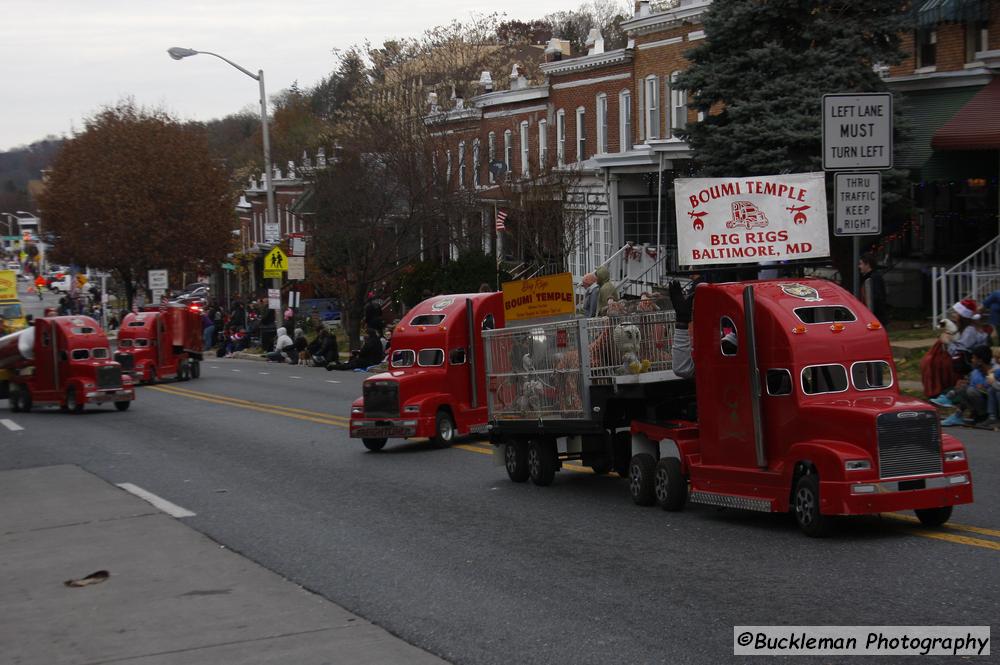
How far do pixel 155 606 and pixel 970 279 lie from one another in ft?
71.7

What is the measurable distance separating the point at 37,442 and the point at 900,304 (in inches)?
780

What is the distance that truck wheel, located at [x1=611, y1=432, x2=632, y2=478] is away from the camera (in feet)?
49.0

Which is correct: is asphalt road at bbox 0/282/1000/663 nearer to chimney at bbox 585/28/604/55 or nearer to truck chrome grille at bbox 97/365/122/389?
truck chrome grille at bbox 97/365/122/389

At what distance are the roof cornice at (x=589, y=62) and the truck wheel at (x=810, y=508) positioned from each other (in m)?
33.2

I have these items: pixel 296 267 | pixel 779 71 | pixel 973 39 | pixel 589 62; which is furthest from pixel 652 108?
pixel 296 267

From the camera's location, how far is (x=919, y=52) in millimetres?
30703

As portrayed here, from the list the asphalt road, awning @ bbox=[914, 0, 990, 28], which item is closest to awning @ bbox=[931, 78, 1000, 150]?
awning @ bbox=[914, 0, 990, 28]

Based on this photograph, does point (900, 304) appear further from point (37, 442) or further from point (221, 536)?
point (221, 536)

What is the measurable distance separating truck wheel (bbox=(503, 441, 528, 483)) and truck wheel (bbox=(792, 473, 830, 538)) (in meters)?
5.23

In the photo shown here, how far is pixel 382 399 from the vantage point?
65.6ft

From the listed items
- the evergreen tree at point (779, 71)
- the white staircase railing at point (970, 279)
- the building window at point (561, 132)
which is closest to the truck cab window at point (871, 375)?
the white staircase railing at point (970, 279)

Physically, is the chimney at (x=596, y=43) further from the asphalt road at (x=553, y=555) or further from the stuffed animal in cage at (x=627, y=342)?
the stuffed animal in cage at (x=627, y=342)

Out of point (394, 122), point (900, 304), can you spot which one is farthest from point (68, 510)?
point (394, 122)

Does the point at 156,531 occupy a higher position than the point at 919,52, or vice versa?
the point at 919,52
